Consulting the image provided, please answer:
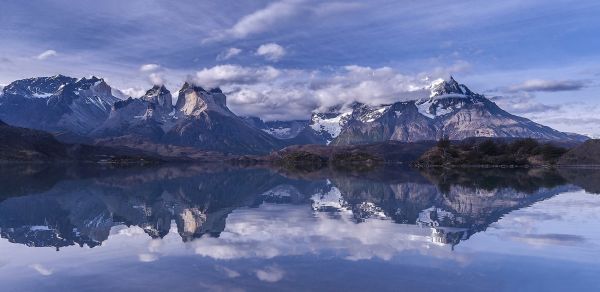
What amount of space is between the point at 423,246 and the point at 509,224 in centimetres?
1593

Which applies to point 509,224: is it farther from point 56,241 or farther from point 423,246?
point 56,241

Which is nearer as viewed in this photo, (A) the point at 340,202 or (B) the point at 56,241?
(B) the point at 56,241

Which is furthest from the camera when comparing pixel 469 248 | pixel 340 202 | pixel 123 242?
pixel 340 202

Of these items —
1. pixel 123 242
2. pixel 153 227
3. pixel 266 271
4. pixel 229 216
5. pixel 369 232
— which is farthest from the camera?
pixel 229 216

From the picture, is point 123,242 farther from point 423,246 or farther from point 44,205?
point 44,205

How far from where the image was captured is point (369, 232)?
140ft

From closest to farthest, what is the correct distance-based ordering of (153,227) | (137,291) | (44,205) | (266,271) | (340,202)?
(137,291), (266,271), (153,227), (44,205), (340,202)

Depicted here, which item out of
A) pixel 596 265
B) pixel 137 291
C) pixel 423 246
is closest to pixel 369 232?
pixel 423 246

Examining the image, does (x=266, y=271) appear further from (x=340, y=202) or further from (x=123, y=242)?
(x=340, y=202)

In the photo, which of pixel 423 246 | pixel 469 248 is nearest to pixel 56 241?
pixel 423 246

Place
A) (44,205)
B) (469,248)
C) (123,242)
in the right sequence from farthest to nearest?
(44,205) < (123,242) < (469,248)

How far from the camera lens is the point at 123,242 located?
3916cm

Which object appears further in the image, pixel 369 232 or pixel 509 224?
pixel 509 224

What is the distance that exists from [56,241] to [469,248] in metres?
31.2
